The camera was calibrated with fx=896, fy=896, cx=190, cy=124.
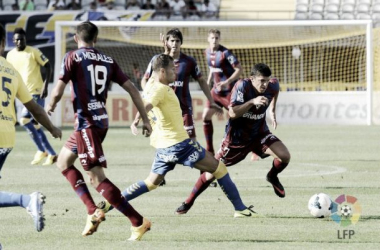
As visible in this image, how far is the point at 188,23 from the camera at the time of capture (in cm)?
2738

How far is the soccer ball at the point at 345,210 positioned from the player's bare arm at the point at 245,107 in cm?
148

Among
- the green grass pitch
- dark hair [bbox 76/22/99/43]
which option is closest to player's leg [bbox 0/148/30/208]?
the green grass pitch

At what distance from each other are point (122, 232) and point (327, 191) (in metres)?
4.17

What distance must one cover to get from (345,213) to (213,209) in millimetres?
1627

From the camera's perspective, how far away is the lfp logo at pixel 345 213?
28.7 ft

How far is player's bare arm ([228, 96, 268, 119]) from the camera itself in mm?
10148

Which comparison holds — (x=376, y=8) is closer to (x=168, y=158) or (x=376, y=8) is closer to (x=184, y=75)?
(x=184, y=75)

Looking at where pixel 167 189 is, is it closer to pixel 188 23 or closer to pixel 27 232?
pixel 27 232

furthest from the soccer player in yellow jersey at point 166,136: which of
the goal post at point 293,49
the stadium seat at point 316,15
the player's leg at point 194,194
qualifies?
the stadium seat at point 316,15

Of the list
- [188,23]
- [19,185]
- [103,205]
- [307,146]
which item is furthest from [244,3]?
[103,205]

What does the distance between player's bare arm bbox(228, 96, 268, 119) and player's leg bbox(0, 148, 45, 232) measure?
346cm

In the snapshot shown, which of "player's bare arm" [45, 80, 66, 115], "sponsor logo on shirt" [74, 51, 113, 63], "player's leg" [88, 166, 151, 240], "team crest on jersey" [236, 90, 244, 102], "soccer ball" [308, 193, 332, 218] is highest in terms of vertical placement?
"sponsor logo on shirt" [74, 51, 113, 63]

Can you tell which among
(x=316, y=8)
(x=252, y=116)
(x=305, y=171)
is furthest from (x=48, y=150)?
(x=316, y=8)

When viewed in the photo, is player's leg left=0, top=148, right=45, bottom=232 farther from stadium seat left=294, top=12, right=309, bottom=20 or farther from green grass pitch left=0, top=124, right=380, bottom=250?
stadium seat left=294, top=12, right=309, bottom=20
